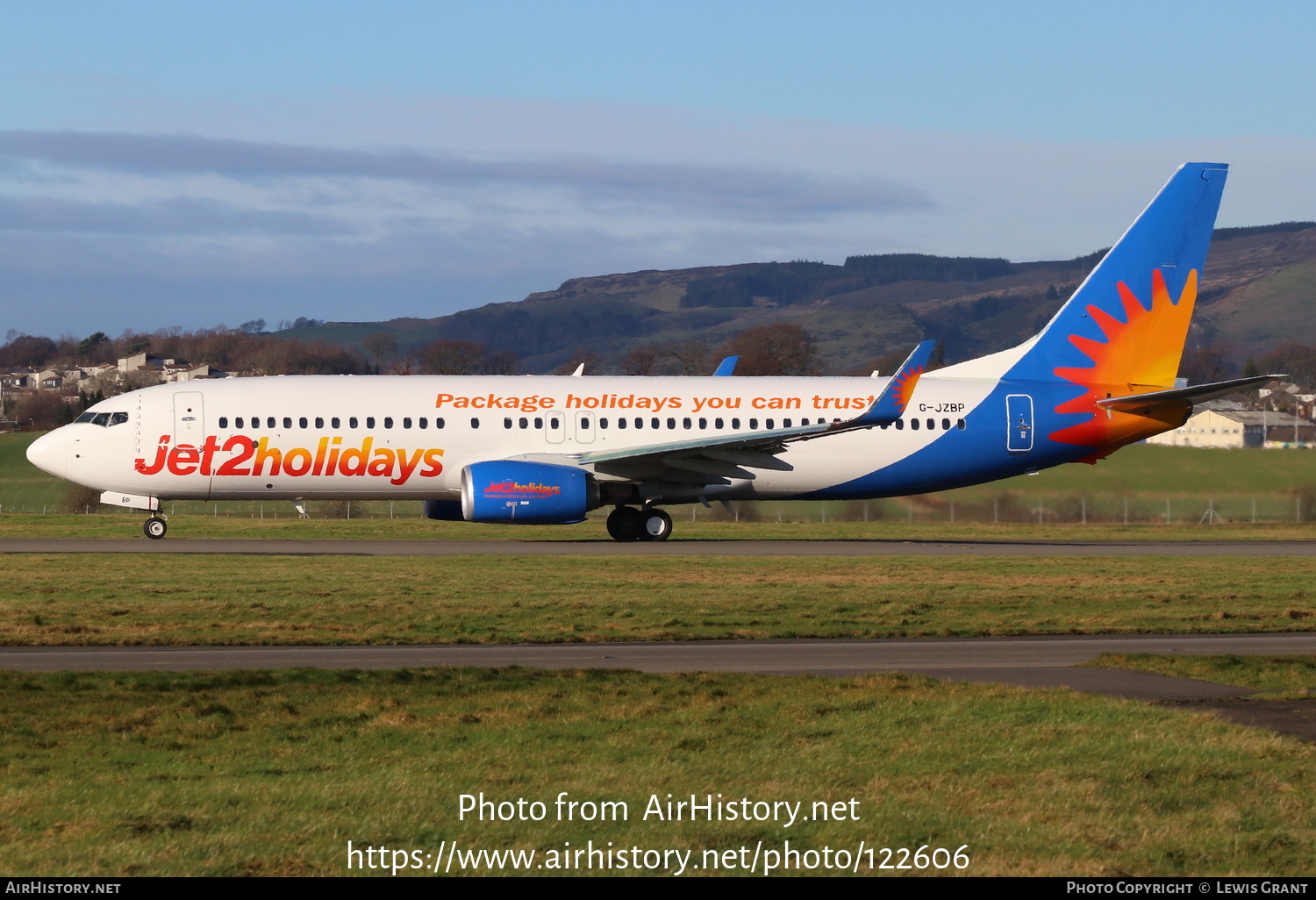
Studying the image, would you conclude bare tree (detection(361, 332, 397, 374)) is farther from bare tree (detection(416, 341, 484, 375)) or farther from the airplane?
the airplane

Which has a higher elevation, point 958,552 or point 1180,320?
point 1180,320

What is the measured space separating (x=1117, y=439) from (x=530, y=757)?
3107cm

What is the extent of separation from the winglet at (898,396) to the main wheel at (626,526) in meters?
6.22

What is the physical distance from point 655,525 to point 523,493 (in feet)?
14.3

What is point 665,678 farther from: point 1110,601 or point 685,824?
point 1110,601

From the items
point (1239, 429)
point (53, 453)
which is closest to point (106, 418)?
point (53, 453)

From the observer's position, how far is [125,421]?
115 feet

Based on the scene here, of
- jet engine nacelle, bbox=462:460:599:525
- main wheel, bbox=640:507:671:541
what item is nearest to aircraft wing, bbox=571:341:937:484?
main wheel, bbox=640:507:671:541

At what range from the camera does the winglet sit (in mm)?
34312

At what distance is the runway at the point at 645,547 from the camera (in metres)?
31.9

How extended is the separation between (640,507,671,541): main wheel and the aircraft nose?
13899 millimetres

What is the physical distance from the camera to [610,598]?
896 inches

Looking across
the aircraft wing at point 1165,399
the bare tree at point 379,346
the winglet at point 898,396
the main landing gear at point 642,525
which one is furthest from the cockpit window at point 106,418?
the bare tree at point 379,346

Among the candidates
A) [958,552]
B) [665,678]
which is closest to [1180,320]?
[958,552]
